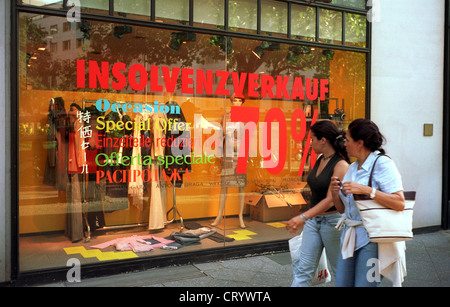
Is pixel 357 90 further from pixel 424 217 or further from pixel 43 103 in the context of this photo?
pixel 43 103

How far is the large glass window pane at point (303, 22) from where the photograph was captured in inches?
284

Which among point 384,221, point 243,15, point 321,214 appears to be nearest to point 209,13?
point 243,15

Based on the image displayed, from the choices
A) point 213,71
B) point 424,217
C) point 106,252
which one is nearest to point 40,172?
point 106,252

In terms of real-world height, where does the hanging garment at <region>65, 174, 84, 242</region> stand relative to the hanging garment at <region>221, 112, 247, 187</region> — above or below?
below

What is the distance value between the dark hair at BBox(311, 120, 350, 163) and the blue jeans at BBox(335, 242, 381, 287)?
3.12 feet

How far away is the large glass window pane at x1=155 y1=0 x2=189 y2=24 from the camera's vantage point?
617 cm

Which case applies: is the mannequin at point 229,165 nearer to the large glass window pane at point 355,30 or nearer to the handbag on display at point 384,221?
the large glass window pane at point 355,30

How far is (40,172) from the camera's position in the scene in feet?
19.9

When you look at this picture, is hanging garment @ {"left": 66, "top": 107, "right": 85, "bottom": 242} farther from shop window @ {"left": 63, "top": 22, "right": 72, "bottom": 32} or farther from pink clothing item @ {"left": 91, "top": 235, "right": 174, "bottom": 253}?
shop window @ {"left": 63, "top": 22, "right": 72, "bottom": 32}

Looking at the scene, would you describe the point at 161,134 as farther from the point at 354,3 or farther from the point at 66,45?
the point at 354,3

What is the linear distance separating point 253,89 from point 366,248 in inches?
166

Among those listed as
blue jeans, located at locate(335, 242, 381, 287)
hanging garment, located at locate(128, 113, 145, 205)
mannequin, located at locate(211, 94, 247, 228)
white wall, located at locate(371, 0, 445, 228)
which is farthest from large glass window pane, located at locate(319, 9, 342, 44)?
blue jeans, located at locate(335, 242, 381, 287)

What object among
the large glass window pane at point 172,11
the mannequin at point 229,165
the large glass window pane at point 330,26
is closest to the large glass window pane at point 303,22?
the large glass window pane at point 330,26

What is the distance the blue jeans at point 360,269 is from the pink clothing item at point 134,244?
332 cm
